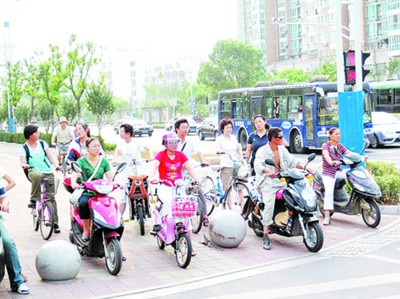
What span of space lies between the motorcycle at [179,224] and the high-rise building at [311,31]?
51753 mm

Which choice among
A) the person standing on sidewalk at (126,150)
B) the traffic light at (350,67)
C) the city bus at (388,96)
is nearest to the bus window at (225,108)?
the city bus at (388,96)

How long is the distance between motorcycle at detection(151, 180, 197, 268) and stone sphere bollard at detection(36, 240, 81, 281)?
49.9 inches

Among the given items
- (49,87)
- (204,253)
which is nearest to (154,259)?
(204,253)

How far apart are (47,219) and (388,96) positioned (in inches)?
1133

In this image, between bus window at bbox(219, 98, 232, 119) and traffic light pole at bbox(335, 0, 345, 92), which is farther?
bus window at bbox(219, 98, 232, 119)

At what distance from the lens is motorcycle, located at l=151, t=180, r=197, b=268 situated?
27.2 feet

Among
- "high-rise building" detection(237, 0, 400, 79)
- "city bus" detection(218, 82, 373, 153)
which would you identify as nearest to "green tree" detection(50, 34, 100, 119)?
"city bus" detection(218, 82, 373, 153)

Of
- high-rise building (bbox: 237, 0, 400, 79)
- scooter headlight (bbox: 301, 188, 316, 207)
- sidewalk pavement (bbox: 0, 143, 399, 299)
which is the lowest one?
sidewalk pavement (bbox: 0, 143, 399, 299)

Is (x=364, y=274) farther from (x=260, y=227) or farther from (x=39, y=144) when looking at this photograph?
(x=39, y=144)

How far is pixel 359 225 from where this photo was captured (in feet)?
35.8

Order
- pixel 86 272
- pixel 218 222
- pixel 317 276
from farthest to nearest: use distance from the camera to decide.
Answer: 1. pixel 218 222
2. pixel 86 272
3. pixel 317 276

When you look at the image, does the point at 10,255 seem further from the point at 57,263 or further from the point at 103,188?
the point at 103,188

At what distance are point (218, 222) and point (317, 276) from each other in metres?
2.24

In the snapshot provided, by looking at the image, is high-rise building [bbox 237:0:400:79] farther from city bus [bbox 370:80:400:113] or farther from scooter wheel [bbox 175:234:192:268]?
scooter wheel [bbox 175:234:192:268]
